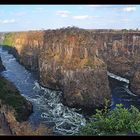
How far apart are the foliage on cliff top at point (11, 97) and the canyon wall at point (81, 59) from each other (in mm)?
1915

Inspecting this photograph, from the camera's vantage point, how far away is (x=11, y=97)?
13.4m

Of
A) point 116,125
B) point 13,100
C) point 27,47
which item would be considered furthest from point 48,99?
point 116,125

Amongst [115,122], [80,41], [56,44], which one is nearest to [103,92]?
[80,41]

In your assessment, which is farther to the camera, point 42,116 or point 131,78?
point 131,78

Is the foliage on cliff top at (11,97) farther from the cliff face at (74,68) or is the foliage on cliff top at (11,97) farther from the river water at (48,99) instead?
the cliff face at (74,68)

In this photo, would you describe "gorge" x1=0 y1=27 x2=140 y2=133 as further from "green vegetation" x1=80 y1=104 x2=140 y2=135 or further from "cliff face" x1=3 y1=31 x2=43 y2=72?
"green vegetation" x1=80 y1=104 x2=140 y2=135

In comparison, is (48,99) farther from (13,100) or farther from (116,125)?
(116,125)

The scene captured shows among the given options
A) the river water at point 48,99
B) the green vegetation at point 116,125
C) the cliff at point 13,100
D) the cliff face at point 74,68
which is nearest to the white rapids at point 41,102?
the river water at point 48,99

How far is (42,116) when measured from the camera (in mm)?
12633

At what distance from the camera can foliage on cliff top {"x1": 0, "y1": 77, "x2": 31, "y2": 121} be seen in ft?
41.4

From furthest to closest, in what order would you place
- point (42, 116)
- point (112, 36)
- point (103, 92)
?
Result: point (112, 36)
point (103, 92)
point (42, 116)

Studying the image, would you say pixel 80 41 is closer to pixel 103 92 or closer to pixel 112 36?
pixel 112 36

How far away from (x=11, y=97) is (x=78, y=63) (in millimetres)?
5857
